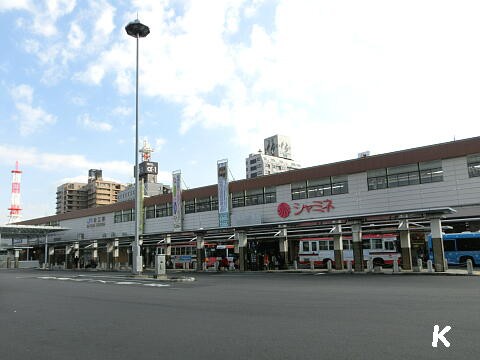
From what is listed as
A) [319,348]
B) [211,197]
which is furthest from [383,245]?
[319,348]

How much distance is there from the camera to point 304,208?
131ft

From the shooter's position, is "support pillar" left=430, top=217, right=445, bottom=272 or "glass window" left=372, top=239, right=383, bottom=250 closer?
"support pillar" left=430, top=217, right=445, bottom=272

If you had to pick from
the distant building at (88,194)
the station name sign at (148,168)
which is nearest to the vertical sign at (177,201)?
the station name sign at (148,168)

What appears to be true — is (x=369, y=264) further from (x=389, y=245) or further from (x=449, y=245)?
(x=449, y=245)

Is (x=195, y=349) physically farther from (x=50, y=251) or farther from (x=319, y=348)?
(x=50, y=251)

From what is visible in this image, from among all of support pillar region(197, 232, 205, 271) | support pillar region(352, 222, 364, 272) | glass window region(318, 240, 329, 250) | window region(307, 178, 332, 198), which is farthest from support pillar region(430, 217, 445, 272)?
support pillar region(197, 232, 205, 271)

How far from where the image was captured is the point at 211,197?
158 feet

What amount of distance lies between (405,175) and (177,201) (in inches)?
1043

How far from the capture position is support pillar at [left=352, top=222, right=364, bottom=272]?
98.9ft

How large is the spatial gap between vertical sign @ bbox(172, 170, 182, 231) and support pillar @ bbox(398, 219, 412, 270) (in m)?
27.4

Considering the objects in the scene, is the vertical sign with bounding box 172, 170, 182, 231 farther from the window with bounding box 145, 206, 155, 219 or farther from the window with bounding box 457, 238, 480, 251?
the window with bounding box 457, 238, 480, 251

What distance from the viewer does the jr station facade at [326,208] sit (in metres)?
30.7

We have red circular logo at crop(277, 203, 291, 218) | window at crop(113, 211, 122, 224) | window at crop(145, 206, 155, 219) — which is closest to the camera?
red circular logo at crop(277, 203, 291, 218)

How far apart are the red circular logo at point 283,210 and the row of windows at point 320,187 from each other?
1126 millimetres
